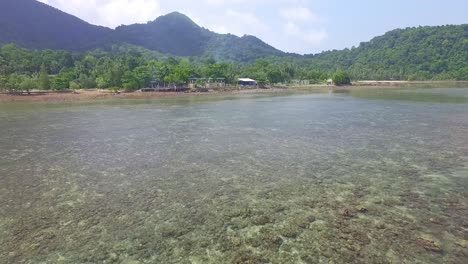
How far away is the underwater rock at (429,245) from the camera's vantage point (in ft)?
31.8

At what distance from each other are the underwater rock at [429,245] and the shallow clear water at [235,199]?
83 millimetres

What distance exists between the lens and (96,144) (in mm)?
25656

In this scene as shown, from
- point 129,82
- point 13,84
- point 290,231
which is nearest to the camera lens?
point 290,231

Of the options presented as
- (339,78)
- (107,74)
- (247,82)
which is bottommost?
(247,82)

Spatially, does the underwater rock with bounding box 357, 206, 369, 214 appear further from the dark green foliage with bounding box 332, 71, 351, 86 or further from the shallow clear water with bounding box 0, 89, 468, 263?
the dark green foliage with bounding box 332, 71, 351, 86

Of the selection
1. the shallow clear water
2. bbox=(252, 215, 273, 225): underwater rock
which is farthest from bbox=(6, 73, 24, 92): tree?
bbox=(252, 215, 273, 225): underwater rock

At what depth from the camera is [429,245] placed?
9.94m

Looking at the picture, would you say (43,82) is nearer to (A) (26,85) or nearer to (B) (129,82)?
(A) (26,85)

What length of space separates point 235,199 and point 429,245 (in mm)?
7438

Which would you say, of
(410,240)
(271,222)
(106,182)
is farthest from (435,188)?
(106,182)

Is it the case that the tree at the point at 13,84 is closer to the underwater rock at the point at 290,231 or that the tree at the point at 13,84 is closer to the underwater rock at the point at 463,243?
the underwater rock at the point at 290,231

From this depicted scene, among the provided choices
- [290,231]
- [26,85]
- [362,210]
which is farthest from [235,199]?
[26,85]

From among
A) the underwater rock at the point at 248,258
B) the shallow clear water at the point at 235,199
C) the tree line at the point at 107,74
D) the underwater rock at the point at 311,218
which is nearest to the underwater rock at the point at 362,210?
the shallow clear water at the point at 235,199

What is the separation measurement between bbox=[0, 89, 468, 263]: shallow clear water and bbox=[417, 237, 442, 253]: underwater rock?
8 centimetres
